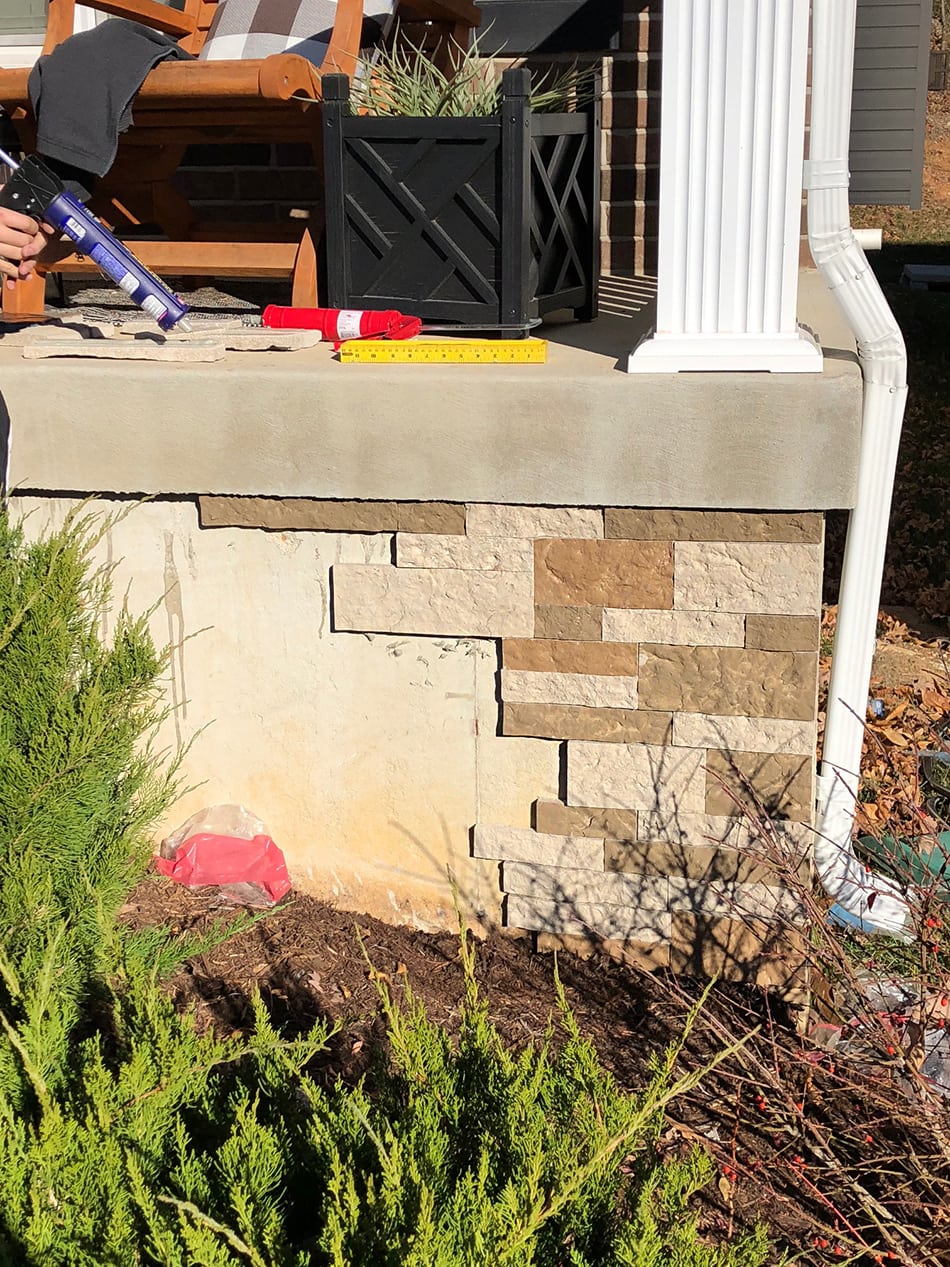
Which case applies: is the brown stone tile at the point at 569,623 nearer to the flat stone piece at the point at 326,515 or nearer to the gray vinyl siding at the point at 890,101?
the flat stone piece at the point at 326,515

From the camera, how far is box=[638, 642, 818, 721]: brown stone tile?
247 cm

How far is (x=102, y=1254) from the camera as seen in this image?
1.42 m

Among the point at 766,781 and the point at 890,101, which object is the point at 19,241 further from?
the point at 890,101

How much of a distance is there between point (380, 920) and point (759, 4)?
1.95 meters

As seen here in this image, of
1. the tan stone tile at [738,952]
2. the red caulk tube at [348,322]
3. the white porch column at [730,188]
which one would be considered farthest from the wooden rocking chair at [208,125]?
the tan stone tile at [738,952]

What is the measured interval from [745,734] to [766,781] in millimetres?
102

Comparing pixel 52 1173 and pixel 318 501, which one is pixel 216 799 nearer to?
pixel 318 501

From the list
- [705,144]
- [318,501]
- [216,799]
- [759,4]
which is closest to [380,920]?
[216,799]

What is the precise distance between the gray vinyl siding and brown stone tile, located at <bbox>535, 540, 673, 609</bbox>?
17.4 ft

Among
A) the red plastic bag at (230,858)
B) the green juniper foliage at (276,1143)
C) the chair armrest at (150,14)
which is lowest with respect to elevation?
the red plastic bag at (230,858)

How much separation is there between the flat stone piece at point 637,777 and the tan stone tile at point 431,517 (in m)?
0.49

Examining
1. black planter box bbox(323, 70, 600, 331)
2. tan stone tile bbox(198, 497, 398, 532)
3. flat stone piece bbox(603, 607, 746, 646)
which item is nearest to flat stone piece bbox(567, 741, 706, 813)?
flat stone piece bbox(603, 607, 746, 646)

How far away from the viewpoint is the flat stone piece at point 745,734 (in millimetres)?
2498

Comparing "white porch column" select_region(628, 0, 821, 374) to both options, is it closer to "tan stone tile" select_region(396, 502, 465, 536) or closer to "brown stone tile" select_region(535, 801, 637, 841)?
"tan stone tile" select_region(396, 502, 465, 536)
